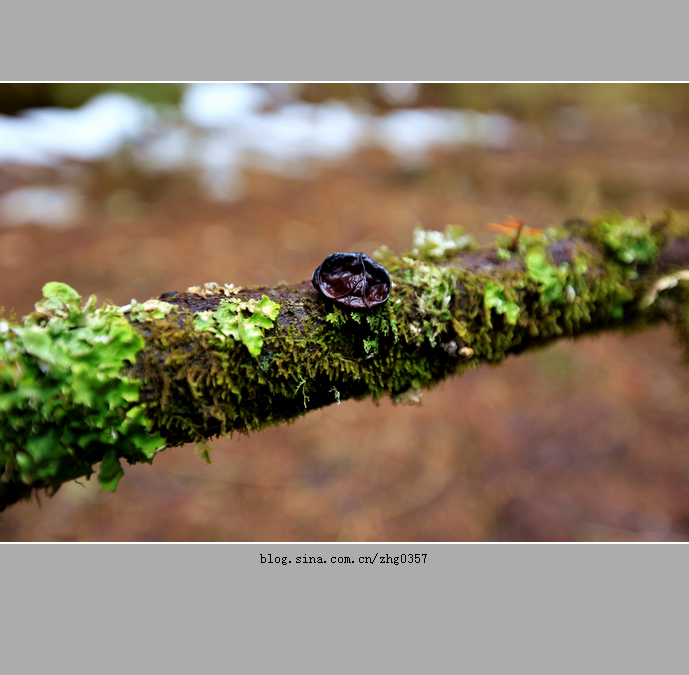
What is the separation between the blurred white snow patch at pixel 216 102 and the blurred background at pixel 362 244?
4 cm

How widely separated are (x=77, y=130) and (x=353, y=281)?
881 centimetres

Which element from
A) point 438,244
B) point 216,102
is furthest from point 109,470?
point 216,102

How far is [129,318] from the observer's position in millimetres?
1565

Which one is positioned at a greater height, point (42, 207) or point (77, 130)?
point (77, 130)

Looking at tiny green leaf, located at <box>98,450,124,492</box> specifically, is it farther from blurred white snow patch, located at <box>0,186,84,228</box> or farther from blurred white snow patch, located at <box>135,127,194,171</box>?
blurred white snow patch, located at <box>135,127,194,171</box>

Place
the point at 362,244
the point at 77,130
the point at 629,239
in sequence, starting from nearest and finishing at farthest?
the point at 629,239
the point at 362,244
the point at 77,130

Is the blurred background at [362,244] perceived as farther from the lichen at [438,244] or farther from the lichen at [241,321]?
the lichen at [241,321]

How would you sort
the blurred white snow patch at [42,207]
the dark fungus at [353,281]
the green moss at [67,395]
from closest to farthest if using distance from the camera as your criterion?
the green moss at [67,395] → the dark fungus at [353,281] → the blurred white snow patch at [42,207]

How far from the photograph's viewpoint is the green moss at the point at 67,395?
4.57 feet

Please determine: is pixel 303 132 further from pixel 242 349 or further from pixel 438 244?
pixel 242 349

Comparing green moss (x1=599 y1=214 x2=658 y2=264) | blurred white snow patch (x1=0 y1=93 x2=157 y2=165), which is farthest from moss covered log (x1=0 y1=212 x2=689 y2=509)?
blurred white snow patch (x1=0 y1=93 x2=157 y2=165)

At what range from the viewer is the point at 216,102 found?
920cm

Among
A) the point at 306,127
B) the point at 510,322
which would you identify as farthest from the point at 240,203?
the point at 510,322

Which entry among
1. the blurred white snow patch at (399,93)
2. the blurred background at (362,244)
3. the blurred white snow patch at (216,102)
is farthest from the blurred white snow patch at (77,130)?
the blurred white snow patch at (399,93)
